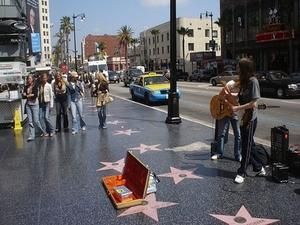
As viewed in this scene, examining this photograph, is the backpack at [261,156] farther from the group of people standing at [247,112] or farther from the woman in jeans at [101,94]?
the woman in jeans at [101,94]

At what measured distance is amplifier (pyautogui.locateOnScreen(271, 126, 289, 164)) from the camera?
283 inches

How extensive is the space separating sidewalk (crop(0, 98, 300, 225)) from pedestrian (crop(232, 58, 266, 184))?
0.41m

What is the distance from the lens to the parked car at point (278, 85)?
23.8m

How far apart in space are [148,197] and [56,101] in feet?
26.1

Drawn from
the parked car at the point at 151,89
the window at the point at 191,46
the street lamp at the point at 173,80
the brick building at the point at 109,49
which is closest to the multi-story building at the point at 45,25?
the brick building at the point at 109,49

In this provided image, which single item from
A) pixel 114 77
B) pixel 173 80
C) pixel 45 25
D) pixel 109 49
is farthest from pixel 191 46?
pixel 173 80

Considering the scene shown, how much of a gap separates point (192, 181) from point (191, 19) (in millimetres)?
90483

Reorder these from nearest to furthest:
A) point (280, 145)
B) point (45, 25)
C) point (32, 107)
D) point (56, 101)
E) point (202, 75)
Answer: point (280, 145), point (32, 107), point (56, 101), point (202, 75), point (45, 25)

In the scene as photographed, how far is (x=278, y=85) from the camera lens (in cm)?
2436

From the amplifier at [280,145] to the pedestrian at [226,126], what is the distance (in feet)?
2.46

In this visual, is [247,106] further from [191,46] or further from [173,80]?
[191,46]

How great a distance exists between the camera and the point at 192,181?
7.05m

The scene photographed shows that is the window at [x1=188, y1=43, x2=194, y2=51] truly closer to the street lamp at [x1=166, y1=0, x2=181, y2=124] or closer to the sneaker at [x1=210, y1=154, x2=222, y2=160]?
the street lamp at [x1=166, y1=0, x2=181, y2=124]

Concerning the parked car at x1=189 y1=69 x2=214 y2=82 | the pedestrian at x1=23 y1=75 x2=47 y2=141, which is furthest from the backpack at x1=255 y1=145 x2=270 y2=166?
the parked car at x1=189 y1=69 x2=214 y2=82
